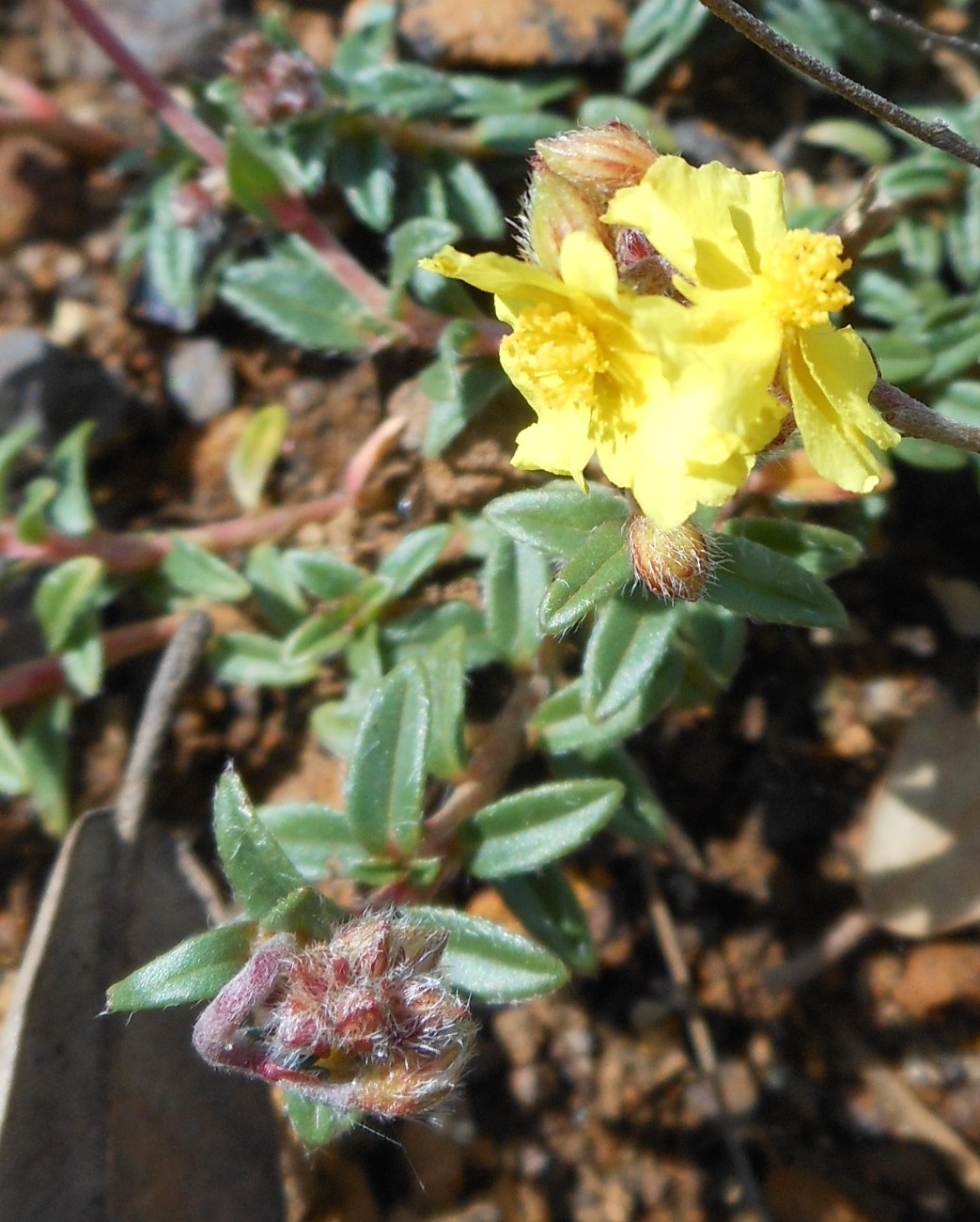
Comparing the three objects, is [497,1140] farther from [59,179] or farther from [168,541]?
[59,179]

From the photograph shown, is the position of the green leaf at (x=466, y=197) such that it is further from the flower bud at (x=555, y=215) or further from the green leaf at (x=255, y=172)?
the flower bud at (x=555, y=215)

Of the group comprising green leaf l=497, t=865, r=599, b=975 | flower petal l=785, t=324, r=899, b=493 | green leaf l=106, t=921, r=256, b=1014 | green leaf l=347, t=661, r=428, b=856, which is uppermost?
flower petal l=785, t=324, r=899, b=493

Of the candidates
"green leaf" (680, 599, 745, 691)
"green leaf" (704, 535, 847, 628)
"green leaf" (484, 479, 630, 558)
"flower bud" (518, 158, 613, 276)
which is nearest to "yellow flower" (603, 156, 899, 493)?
"flower bud" (518, 158, 613, 276)

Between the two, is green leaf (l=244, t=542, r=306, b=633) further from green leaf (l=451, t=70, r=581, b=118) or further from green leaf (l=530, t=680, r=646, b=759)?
green leaf (l=451, t=70, r=581, b=118)

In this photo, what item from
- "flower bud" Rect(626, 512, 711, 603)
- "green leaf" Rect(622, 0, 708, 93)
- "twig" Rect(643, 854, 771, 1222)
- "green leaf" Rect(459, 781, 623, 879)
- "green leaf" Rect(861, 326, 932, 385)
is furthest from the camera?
"green leaf" Rect(622, 0, 708, 93)

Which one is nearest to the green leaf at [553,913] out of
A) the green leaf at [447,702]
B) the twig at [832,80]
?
the green leaf at [447,702]

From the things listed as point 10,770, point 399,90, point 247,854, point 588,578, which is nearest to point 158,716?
point 10,770

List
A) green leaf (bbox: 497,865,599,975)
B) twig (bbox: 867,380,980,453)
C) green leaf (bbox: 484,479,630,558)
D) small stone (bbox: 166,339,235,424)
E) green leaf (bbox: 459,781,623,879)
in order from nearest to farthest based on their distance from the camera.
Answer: twig (bbox: 867,380,980,453)
green leaf (bbox: 484,479,630,558)
green leaf (bbox: 459,781,623,879)
green leaf (bbox: 497,865,599,975)
small stone (bbox: 166,339,235,424)
